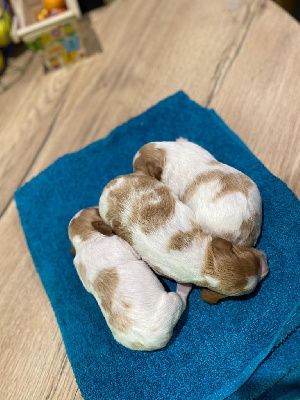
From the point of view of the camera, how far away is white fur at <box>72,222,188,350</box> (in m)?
0.97

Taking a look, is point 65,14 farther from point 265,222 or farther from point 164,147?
point 265,222

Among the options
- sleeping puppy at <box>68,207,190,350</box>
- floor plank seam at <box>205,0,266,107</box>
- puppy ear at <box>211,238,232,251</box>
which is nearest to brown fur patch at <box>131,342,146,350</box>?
sleeping puppy at <box>68,207,190,350</box>

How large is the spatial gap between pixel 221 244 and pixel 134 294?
272 mm

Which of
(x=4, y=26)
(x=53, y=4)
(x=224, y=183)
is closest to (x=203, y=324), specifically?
(x=224, y=183)

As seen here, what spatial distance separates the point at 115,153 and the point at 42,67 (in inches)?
27.9

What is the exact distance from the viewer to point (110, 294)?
1.02m

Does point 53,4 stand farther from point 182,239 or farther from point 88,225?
point 182,239

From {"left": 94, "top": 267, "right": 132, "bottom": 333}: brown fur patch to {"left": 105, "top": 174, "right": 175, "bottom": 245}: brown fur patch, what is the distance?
122 millimetres

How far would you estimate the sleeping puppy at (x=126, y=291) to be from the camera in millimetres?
975

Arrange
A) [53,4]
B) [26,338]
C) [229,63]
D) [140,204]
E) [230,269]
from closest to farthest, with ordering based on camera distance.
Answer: [230,269], [140,204], [26,338], [229,63], [53,4]

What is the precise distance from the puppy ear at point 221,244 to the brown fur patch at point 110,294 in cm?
28

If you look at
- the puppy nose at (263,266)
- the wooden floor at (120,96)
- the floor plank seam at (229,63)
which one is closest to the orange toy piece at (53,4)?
the wooden floor at (120,96)

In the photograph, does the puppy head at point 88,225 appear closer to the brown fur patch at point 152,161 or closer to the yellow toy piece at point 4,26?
the brown fur patch at point 152,161

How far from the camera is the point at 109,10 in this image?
1.89 meters
